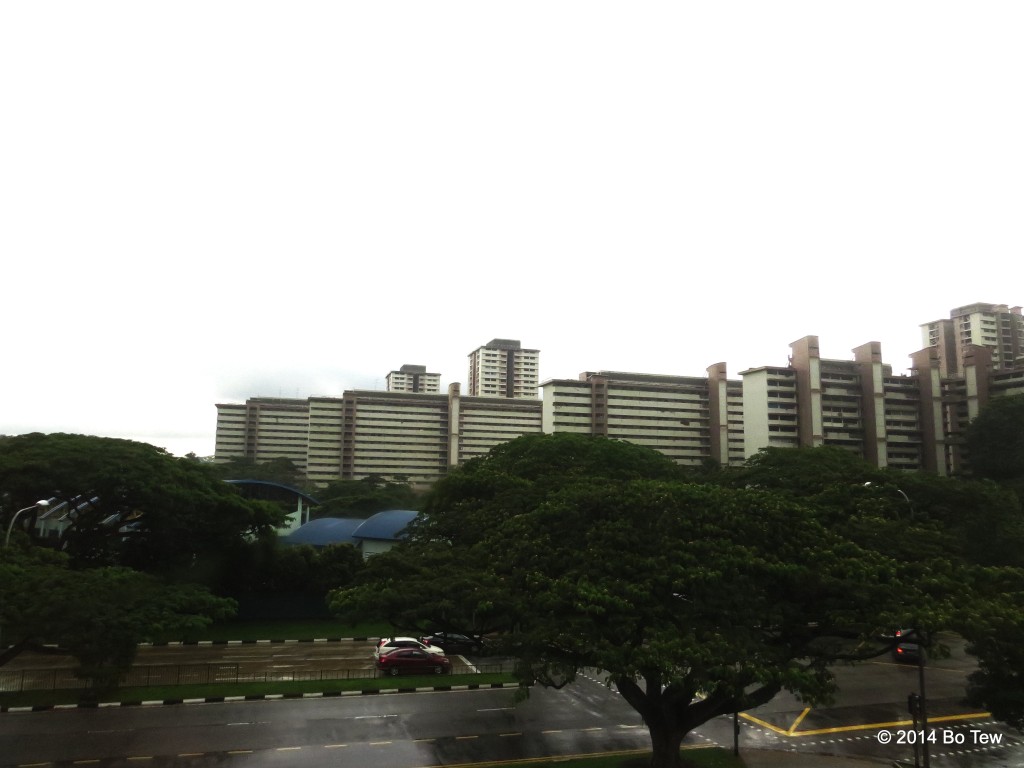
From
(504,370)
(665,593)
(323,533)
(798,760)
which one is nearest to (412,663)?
(798,760)

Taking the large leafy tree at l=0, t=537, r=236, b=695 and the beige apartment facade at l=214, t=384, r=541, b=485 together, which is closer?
the large leafy tree at l=0, t=537, r=236, b=695

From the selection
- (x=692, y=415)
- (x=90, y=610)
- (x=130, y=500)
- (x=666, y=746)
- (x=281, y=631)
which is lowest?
(x=281, y=631)

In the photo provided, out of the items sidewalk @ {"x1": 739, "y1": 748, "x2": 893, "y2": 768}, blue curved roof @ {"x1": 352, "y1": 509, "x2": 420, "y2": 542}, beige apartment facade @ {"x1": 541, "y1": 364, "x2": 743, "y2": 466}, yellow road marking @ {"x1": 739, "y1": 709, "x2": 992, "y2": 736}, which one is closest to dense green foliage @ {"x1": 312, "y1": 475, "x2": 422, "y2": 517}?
blue curved roof @ {"x1": 352, "y1": 509, "x2": 420, "y2": 542}

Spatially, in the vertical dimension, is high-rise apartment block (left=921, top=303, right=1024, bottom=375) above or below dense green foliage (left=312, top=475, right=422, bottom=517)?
above

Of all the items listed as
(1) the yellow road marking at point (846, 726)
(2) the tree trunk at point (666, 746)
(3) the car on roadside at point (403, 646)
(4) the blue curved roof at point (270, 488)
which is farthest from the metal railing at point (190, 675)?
(4) the blue curved roof at point (270, 488)

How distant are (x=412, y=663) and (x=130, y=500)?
579 inches

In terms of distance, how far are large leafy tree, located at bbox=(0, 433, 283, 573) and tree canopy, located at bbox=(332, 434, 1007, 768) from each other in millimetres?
18116

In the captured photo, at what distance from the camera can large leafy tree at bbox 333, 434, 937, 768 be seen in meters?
11.4

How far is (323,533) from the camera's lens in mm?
44844

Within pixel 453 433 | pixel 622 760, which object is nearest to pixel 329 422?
pixel 453 433

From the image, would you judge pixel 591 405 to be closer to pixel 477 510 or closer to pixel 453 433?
pixel 453 433

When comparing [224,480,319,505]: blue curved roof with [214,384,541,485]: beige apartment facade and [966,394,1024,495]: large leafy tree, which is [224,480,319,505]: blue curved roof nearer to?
[214,384,541,485]: beige apartment facade

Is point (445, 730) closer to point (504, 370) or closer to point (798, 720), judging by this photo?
point (798, 720)

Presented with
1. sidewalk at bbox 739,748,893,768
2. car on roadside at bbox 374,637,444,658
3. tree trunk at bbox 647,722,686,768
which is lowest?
sidewalk at bbox 739,748,893,768
